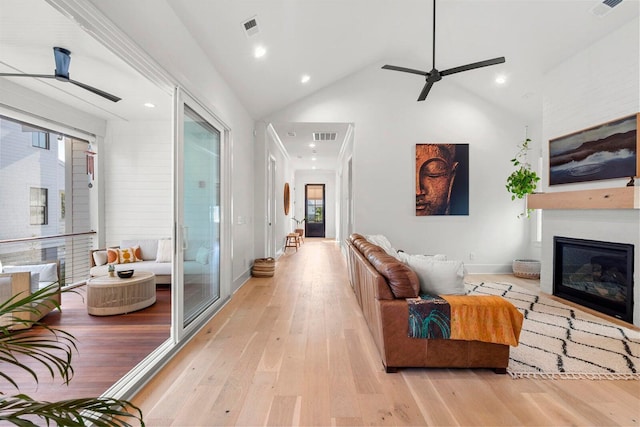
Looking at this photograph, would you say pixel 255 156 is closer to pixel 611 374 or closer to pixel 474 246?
pixel 474 246

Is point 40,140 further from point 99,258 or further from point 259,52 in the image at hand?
point 259,52

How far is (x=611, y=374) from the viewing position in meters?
2.41

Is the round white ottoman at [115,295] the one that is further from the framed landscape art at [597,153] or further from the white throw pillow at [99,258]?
the framed landscape art at [597,153]

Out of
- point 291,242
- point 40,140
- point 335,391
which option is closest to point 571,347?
point 335,391

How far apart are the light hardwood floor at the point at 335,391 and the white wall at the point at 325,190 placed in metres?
9.68

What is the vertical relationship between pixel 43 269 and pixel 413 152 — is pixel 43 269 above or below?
below

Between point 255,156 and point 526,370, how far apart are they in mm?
5045

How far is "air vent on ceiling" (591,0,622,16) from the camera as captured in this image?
3242mm

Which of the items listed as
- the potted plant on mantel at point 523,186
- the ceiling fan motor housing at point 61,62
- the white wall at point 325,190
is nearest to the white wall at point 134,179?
the ceiling fan motor housing at point 61,62

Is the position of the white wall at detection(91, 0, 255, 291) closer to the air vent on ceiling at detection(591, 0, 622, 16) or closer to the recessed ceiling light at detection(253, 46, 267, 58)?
the recessed ceiling light at detection(253, 46, 267, 58)

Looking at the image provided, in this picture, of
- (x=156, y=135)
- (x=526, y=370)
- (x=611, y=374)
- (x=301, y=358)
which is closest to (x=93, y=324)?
(x=301, y=358)

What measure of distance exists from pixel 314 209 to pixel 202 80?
32.0 feet

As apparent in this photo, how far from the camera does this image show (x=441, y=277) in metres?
2.59

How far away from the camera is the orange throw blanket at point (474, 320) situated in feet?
7.64
